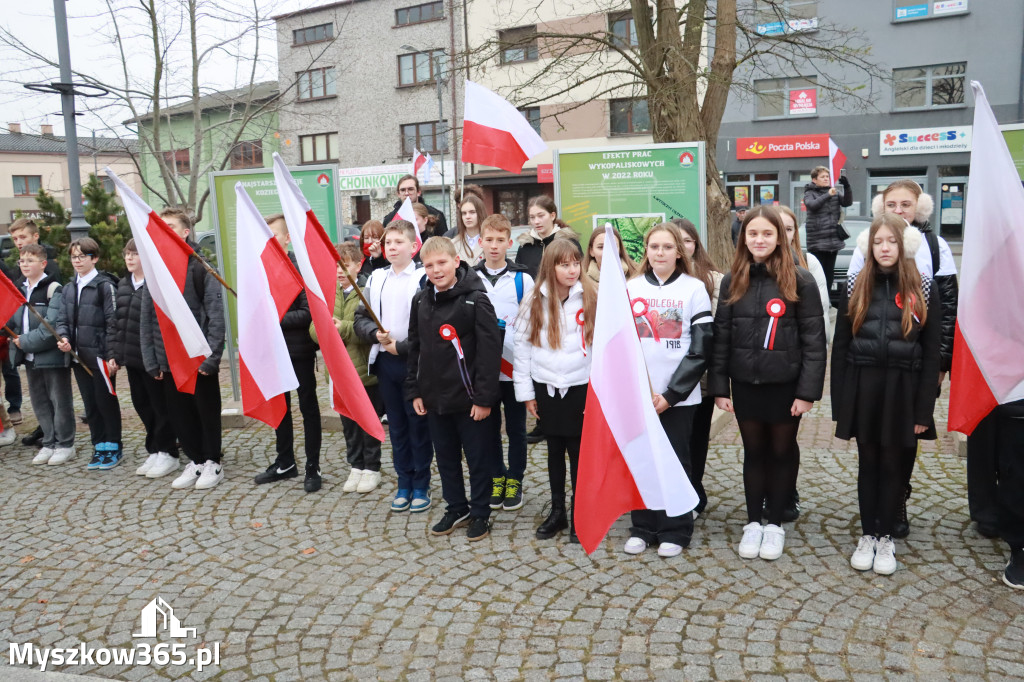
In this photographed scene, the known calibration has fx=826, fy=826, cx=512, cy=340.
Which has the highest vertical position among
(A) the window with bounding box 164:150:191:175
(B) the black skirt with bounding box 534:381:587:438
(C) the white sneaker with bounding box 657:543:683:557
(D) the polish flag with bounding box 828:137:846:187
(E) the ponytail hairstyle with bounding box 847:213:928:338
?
(A) the window with bounding box 164:150:191:175

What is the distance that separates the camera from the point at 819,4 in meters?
27.6

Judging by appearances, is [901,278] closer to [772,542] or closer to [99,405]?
[772,542]

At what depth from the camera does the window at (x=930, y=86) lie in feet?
86.7

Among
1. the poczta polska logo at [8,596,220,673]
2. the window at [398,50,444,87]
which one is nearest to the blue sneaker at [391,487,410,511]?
the poczta polska logo at [8,596,220,673]

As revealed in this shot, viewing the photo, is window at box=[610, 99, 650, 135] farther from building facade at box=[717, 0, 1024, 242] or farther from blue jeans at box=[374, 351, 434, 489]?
blue jeans at box=[374, 351, 434, 489]

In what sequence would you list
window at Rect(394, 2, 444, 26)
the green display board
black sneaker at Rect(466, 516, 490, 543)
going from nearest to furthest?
black sneaker at Rect(466, 516, 490, 543), the green display board, window at Rect(394, 2, 444, 26)

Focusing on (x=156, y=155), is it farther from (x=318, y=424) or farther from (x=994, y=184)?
(x=994, y=184)

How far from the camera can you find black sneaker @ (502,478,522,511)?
216 inches

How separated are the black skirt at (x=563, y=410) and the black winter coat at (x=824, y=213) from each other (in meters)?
6.77

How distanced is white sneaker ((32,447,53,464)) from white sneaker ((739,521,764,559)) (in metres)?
5.92

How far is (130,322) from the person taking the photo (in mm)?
6566

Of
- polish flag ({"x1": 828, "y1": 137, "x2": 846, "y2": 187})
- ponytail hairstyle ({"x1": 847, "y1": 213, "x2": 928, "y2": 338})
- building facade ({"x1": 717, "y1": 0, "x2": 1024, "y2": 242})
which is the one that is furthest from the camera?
building facade ({"x1": 717, "y1": 0, "x2": 1024, "y2": 242})

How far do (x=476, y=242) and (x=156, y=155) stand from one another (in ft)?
24.0

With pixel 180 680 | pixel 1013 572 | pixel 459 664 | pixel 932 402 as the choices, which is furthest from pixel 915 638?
pixel 180 680
